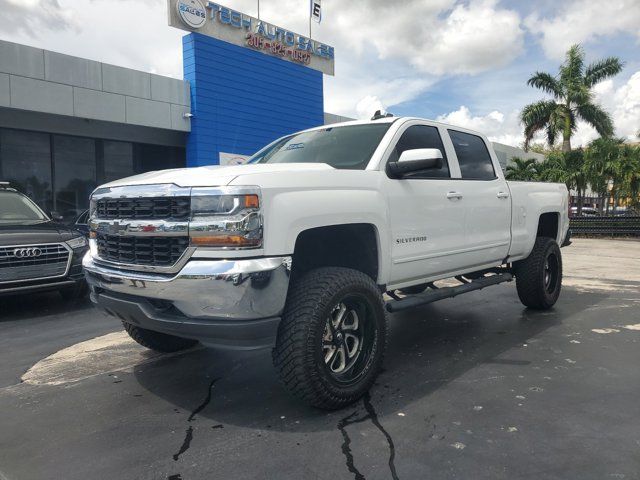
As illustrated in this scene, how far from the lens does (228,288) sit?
9.02 feet

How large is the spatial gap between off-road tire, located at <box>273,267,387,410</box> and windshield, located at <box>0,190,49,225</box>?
18.2 feet

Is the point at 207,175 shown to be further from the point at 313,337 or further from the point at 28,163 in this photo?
the point at 28,163

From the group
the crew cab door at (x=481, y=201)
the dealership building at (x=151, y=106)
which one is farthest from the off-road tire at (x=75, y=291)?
the dealership building at (x=151, y=106)

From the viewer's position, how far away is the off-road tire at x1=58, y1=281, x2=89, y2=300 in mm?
6899

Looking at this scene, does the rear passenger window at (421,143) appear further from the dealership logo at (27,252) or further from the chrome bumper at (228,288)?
the dealership logo at (27,252)

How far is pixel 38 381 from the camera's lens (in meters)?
3.93

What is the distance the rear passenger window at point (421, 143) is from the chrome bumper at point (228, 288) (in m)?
1.57

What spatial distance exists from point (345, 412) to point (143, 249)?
162 centimetres

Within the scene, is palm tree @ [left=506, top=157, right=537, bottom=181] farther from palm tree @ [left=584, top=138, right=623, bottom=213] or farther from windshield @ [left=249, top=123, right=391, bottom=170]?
windshield @ [left=249, top=123, right=391, bottom=170]

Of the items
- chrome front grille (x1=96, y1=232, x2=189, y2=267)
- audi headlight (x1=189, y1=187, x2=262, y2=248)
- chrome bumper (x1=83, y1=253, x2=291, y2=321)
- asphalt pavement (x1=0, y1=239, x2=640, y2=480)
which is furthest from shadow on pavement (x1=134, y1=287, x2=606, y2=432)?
audi headlight (x1=189, y1=187, x2=262, y2=248)

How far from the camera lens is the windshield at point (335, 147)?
394 centimetres

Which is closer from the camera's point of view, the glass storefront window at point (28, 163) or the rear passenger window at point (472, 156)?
the rear passenger window at point (472, 156)

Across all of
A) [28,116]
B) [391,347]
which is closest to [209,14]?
[28,116]

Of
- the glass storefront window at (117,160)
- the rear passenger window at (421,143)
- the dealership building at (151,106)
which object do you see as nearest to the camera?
the rear passenger window at (421,143)
